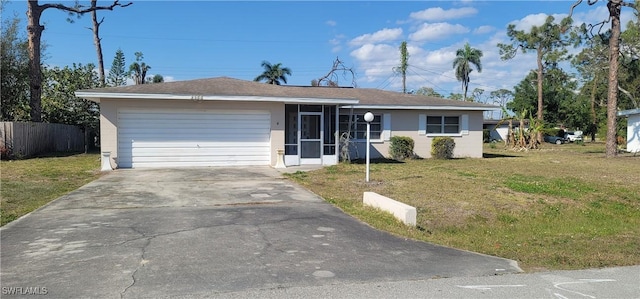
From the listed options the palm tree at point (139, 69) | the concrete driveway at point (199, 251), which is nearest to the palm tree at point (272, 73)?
the palm tree at point (139, 69)

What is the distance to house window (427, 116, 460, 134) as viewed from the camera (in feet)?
73.8

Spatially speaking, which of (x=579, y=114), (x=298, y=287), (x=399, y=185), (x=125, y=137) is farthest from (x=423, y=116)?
(x=579, y=114)

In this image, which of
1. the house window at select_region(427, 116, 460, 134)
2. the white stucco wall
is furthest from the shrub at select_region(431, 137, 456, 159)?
the white stucco wall

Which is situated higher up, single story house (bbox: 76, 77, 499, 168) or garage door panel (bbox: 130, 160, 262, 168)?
single story house (bbox: 76, 77, 499, 168)

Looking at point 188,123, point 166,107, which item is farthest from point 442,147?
point 166,107

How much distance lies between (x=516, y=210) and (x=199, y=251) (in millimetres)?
6961

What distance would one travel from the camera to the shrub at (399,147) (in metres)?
21.1

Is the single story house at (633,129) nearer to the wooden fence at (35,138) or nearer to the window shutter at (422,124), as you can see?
the window shutter at (422,124)

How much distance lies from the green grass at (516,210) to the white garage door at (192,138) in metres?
3.53

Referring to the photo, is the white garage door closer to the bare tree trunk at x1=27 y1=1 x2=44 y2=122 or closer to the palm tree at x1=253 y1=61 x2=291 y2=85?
the bare tree trunk at x1=27 y1=1 x2=44 y2=122

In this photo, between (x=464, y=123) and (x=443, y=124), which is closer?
(x=443, y=124)

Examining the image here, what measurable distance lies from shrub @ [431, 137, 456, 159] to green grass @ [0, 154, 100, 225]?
14637 mm

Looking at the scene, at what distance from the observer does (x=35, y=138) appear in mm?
21516

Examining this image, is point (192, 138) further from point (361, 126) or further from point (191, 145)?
point (361, 126)
